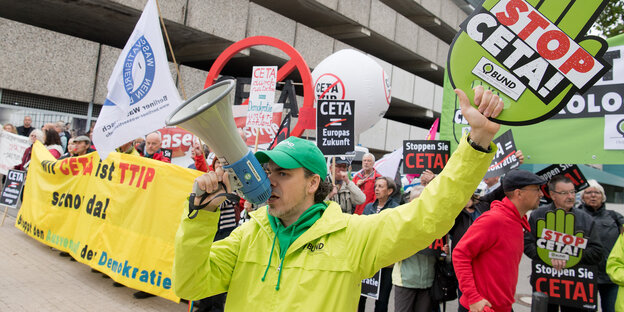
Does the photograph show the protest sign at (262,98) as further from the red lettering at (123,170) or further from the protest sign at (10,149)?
the protest sign at (10,149)

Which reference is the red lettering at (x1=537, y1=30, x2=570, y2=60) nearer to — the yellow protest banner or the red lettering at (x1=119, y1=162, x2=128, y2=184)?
the yellow protest banner

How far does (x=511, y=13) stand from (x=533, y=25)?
0.10 meters

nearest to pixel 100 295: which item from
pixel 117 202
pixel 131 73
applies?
pixel 117 202

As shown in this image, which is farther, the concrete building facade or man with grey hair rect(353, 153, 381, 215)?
the concrete building facade

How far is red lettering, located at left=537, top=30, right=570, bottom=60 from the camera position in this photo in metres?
1.81

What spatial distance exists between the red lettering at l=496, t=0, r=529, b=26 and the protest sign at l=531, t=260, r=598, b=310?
3.03 meters

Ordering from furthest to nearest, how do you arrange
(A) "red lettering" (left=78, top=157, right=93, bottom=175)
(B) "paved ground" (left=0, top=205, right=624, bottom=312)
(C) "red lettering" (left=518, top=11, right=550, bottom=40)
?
(A) "red lettering" (left=78, top=157, right=93, bottom=175) < (B) "paved ground" (left=0, top=205, right=624, bottom=312) < (C) "red lettering" (left=518, top=11, right=550, bottom=40)

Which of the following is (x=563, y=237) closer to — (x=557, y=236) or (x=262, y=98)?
(x=557, y=236)

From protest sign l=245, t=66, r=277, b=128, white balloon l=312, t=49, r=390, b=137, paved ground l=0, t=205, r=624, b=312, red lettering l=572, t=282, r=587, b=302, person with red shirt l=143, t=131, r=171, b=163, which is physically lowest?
paved ground l=0, t=205, r=624, b=312

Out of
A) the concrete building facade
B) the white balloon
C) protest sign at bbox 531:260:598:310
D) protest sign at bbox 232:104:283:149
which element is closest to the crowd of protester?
protest sign at bbox 531:260:598:310

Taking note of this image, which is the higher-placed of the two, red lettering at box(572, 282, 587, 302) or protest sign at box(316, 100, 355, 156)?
protest sign at box(316, 100, 355, 156)

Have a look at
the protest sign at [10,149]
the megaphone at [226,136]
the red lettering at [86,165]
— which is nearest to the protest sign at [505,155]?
the megaphone at [226,136]

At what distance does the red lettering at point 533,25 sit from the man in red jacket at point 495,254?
1939 mm

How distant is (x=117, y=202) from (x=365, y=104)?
5193 millimetres
